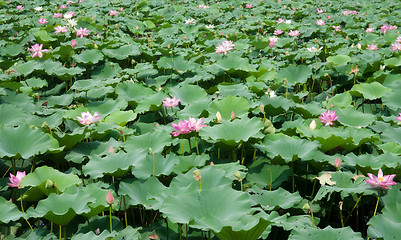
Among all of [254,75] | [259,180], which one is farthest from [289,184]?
[254,75]

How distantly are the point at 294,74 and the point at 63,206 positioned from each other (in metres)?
2.42

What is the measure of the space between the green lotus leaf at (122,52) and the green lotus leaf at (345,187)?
8.37 feet

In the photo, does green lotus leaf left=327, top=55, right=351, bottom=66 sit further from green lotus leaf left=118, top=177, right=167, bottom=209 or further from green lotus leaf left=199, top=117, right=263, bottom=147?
green lotus leaf left=118, top=177, right=167, bottom=209

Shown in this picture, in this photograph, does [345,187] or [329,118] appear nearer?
[345,187]

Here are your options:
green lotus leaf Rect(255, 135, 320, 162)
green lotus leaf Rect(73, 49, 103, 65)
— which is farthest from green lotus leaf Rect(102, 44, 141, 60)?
green lotus leaf Rect(255, 135, 320, 162)

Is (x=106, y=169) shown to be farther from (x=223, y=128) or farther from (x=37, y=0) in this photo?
(x=37, y=0)

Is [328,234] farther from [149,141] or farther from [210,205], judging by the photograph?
[149,141]

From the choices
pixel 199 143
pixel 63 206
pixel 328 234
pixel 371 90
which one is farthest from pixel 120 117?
pixel 371 90

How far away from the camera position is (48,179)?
5.86 feet

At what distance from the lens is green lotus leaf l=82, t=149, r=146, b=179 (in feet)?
5.88

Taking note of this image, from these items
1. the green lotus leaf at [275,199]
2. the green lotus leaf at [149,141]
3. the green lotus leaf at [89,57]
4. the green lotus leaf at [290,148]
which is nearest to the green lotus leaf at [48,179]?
the green lotus leaf at [149,141]

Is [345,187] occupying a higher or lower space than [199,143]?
higher

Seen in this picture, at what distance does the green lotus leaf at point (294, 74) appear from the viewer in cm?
325

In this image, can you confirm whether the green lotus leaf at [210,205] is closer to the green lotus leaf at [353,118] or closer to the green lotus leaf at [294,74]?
the green lotus leaf at [353,118]
